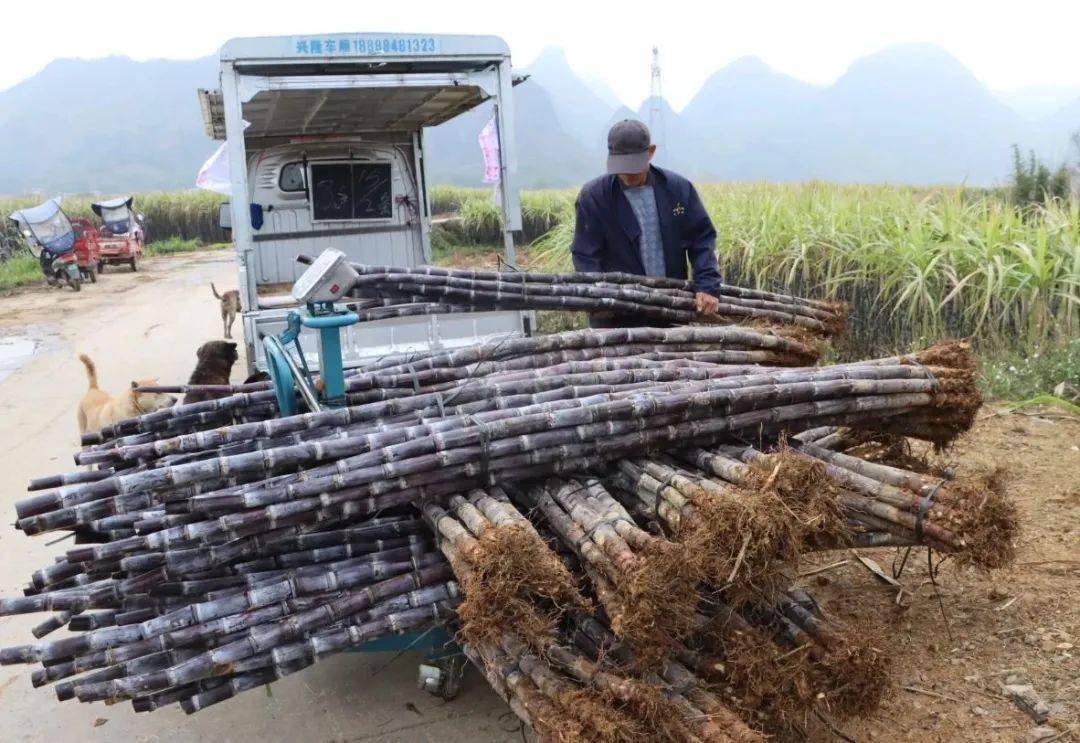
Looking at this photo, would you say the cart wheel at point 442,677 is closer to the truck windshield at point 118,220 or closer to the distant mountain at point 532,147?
the truck windshield at point 118,220

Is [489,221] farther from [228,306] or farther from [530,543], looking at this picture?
[530,543]

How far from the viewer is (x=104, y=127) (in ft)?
468

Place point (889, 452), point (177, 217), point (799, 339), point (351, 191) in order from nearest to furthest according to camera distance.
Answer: point (889, 452), point (799, 339), point (351, 191), point (177, 217)

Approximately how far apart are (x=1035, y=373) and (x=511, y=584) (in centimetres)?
492

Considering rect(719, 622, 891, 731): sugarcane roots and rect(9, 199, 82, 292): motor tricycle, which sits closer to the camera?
rect(719, 622, 891, 731): sugarcane roots

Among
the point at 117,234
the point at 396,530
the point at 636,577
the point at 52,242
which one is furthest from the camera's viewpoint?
the point at 117,234

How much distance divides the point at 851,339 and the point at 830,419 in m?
4.20

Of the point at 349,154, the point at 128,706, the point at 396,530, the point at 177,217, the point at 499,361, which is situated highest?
the point at 177,217

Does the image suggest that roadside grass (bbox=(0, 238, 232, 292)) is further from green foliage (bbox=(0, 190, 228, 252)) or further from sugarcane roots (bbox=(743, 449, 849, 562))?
sugarcane roots (bbox=(743, 449, 849, 562))

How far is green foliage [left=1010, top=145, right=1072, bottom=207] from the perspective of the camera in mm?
11641

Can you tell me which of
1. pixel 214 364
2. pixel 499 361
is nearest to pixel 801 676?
pixel 499 361

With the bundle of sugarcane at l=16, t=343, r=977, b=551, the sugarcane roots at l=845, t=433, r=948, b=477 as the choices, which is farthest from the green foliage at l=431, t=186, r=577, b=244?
the bundle of sugarcane at l=16, t=343, r=977, b=551

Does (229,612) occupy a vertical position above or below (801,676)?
above

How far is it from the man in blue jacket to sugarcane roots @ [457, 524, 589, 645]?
2.05m
